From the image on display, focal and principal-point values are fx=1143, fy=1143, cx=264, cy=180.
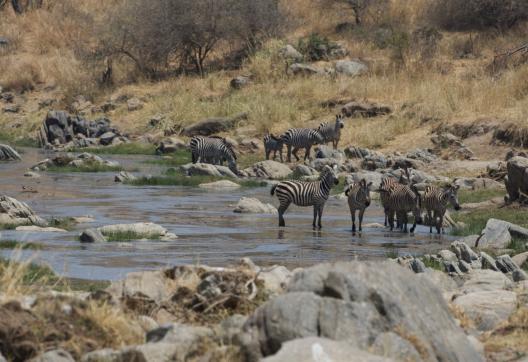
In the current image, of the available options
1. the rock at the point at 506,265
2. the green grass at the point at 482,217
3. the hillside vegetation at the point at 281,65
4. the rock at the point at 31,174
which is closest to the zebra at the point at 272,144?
the hillside vegetation at the point at 281,65

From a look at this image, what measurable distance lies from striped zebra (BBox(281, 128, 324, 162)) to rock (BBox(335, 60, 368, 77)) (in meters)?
8.76

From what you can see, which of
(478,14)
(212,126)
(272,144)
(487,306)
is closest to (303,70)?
(212,126)

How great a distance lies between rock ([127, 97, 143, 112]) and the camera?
46.9 metres

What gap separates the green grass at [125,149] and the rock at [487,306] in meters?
29.1

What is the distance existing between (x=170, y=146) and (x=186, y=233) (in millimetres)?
18849

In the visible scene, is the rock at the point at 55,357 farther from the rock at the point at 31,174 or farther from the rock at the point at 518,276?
the rock at the point at 31,174

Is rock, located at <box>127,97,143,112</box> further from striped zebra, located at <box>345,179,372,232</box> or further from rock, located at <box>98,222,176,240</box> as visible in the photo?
rock, located at <box>98,222,176,240</box>

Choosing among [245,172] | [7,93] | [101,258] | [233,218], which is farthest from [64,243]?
[7,93]

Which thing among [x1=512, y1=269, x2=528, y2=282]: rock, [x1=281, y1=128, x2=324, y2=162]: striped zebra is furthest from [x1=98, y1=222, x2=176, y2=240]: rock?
[x1=281, y1=128, x2=324, y2=162]: striped zebra

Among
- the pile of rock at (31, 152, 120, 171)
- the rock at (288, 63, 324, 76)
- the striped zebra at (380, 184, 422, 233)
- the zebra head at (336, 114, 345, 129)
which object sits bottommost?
the striped zebra at (380, 184, 422, 233)

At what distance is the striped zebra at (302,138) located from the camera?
35.4 meters

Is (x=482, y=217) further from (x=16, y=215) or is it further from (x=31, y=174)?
(x=31, y=174)

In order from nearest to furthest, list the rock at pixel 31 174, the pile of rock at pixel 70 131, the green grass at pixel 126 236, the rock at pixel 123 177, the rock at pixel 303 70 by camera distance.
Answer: the green grass at pixel 126 236 → the rock at pixel 123 177 → the rock at pixel 31 174 → the pile of rock at pixel 70 131 → the rock at pixel 303 70

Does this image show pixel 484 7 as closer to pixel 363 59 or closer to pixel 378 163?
pixel 363 59
